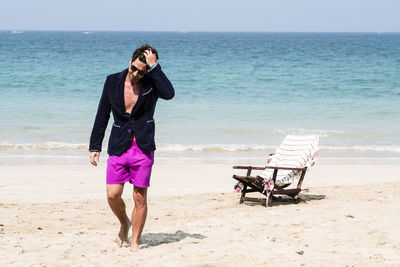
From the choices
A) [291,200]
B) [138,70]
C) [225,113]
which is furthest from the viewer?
[225,113]

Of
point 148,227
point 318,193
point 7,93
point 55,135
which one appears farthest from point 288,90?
point 148,227

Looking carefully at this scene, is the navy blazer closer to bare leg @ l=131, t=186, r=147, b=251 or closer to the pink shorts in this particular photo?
the pink shorts

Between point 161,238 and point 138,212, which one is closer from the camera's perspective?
point 138,212

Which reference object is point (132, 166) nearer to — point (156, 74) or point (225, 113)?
point (156, 74)

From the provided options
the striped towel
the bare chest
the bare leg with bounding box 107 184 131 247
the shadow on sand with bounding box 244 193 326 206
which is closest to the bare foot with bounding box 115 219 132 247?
the bare leg with bounding box 107 184 131 247

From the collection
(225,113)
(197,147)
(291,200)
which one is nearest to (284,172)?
(291,200)

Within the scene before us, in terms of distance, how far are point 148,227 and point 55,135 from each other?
8.95m

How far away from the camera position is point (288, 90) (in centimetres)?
2597

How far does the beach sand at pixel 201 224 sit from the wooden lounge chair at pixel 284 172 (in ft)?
0.68

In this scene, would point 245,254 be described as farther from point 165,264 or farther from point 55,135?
point 55,135

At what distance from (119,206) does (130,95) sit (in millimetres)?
948

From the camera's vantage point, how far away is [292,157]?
8.36 m

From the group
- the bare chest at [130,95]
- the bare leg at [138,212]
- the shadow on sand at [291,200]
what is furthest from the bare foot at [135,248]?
the shadow on sand at [291,200]

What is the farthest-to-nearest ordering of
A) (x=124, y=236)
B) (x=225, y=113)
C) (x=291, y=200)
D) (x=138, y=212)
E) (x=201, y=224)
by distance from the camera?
(x=225, y=113) < (x=291, y=200) < (x=201, y=224) < (x=124, y=236) < (x=138, y=212)
